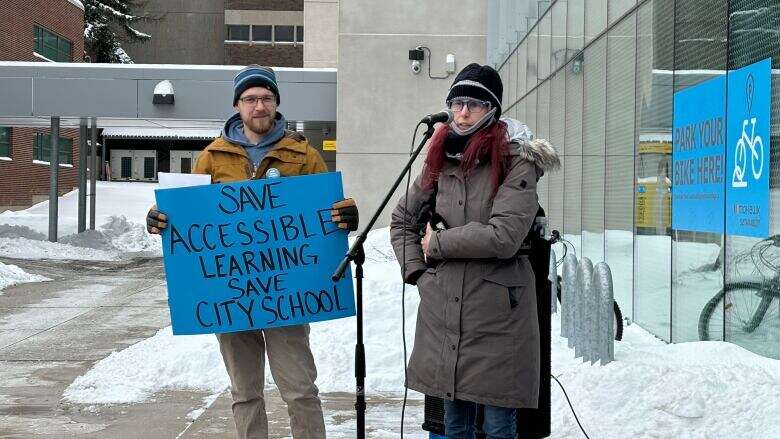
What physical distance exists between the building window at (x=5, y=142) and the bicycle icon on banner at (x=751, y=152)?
1488 inches

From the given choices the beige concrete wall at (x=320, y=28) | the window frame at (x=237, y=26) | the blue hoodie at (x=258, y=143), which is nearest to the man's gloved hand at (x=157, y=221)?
the blue hoodie at (x=258, y=143)

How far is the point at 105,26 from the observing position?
62.5 metres

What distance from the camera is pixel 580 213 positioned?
41.5 ft

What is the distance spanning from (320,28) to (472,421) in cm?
3333

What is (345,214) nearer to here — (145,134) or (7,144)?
(7,144)

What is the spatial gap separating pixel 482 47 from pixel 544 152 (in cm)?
2131

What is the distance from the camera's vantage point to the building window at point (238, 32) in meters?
67.8

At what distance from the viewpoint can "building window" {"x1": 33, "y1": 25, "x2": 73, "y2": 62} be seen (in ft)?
144

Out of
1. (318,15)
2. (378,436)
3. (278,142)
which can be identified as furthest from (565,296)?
(318,15)

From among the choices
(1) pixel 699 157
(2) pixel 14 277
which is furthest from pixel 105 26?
(1) pixel 699 157

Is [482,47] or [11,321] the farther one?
[482,47]

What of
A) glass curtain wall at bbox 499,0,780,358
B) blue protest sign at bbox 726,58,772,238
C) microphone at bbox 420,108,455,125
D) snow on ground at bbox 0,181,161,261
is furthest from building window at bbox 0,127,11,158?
microphone at bbox 420,108,455,125

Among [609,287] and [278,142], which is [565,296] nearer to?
[609,287]

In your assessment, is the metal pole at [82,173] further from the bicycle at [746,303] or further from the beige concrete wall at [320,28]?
the bicycle at [746,303]
